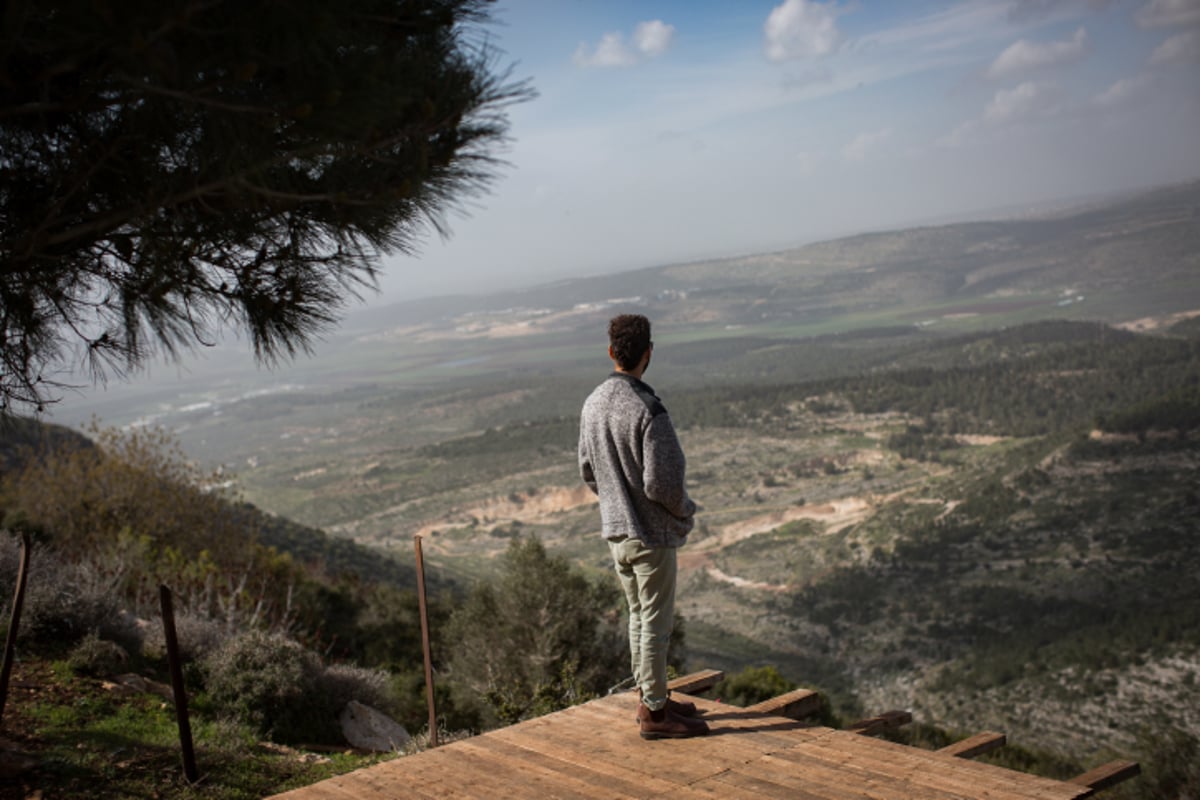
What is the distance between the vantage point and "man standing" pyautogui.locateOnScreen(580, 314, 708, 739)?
383cm

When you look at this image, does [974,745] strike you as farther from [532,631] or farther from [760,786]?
[532,631]

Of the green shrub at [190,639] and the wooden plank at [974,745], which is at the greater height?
the wooden plank at [974,745]

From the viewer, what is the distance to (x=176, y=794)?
5.09 metres

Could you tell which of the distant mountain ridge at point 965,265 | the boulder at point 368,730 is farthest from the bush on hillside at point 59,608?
the distant mountain ridge at point 965,265

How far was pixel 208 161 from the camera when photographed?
3.18m

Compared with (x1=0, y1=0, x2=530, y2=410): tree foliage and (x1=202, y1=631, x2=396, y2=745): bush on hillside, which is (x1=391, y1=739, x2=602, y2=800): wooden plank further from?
(x1=202, y1=631, x2=396, y2=745): bush on hillside

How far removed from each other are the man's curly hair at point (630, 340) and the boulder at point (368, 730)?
5.97 m

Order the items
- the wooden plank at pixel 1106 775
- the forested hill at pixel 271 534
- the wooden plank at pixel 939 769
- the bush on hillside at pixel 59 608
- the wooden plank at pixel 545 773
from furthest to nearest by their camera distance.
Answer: the forested hill at pixel 271 534 → the bush on hillside at pixel 59 608 → the wooden plank at pixel 1106 775 → the wooden plank at pixel 545 773 → the wooden plank at pixel 939 769

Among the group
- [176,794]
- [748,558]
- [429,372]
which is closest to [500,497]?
[748,558]

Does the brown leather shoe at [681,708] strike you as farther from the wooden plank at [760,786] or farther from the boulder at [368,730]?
the boulder at [368,730]

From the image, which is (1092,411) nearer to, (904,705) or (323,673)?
(904,705)

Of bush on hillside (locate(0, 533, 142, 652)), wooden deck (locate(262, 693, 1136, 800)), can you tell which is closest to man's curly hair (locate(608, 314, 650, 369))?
wooden deck (locate(262, 693, 1136, 800))

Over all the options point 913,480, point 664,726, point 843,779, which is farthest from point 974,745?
point 913,480

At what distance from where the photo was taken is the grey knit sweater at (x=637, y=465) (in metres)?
3.81
